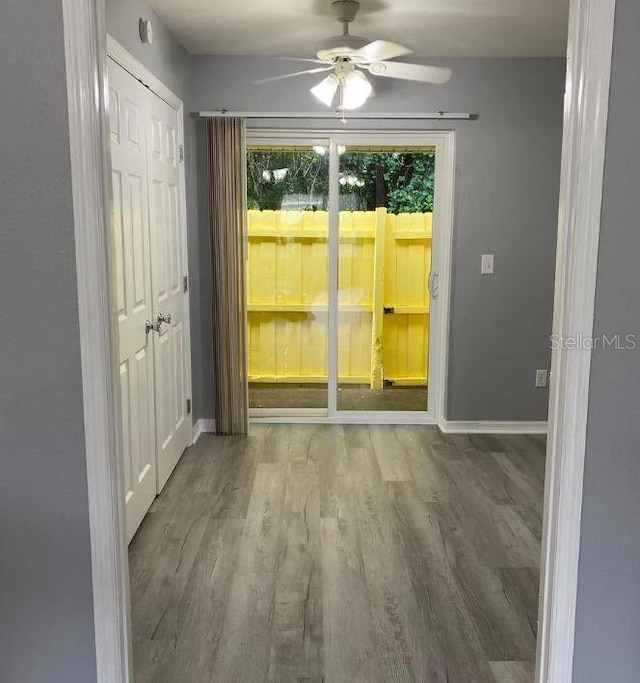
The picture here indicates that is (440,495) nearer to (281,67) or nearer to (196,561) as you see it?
(196,561)

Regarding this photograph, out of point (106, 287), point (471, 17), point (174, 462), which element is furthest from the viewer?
point (174, 462)

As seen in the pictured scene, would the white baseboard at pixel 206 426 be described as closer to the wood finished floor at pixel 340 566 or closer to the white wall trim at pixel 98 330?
the wood finished floor at pixel 340 566

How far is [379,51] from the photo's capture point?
10.3 feet

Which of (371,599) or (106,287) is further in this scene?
(371,599)

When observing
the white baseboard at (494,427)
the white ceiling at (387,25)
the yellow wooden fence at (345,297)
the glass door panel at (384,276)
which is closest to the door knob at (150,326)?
the yellow wooden fence at (345,297)

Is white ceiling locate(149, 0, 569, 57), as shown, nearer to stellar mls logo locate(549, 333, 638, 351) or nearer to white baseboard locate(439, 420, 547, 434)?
stellar mls logo locate(549, 333, 638, 351)

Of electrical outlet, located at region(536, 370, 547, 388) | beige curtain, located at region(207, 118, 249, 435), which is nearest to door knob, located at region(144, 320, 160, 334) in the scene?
beige curtain, located at region(207, 118, 249, 435)

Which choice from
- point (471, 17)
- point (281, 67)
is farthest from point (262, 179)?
point (471, 17)

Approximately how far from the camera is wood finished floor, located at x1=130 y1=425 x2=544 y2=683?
2160 mm

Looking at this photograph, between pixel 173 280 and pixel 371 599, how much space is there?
2182 millimetres

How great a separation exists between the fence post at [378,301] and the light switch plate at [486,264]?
0.70 metres

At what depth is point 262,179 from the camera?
14.9ft

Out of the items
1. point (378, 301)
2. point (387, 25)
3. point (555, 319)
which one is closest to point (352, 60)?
point (387, 25)

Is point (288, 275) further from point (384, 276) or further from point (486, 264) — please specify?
point (486, 264)
